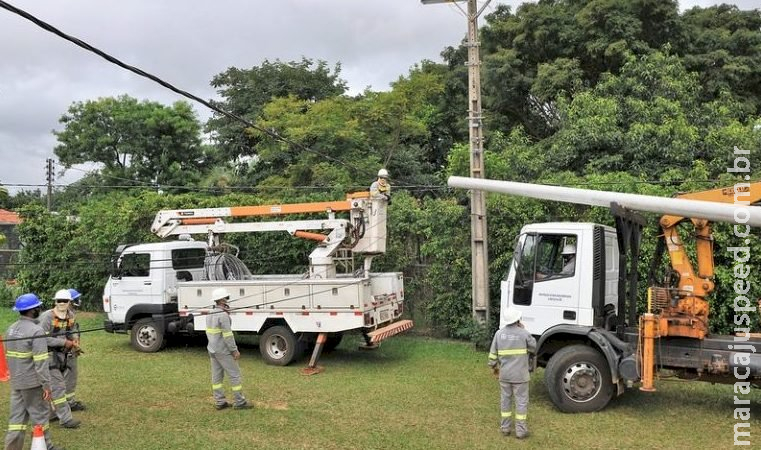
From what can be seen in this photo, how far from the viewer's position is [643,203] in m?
7.51

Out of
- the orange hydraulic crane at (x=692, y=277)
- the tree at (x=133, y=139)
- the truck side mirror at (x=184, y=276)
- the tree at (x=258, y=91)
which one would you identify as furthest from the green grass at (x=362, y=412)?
the tree at (x=133, y=139)

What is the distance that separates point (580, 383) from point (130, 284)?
9.03 metres

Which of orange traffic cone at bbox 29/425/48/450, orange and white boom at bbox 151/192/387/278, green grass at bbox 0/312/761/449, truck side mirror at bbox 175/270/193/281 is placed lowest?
green grass at bbox 0/312/761/449

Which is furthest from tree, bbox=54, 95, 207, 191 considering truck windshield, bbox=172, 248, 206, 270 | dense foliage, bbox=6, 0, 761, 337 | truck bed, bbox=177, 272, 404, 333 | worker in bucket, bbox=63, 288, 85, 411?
worker in bucket, bbox=63, 288, 85, 411

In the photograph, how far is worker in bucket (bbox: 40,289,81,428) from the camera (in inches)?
291

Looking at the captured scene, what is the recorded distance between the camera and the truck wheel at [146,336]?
12195mm

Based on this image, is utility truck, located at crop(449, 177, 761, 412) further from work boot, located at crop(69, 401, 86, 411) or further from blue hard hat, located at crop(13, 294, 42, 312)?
work boot, located at crop(69, 401, 86, 411)

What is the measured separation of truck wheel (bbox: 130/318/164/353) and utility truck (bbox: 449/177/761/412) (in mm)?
7233

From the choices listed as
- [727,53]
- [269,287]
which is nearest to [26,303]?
[269,287]

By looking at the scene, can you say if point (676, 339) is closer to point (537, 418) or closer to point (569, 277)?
point (569, 277)

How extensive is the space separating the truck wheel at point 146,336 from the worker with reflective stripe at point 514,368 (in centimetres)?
770

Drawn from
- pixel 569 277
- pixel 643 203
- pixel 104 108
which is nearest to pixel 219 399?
pixel 569 277

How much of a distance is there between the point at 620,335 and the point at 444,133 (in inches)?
759

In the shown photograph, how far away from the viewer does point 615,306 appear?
28.5 ft
